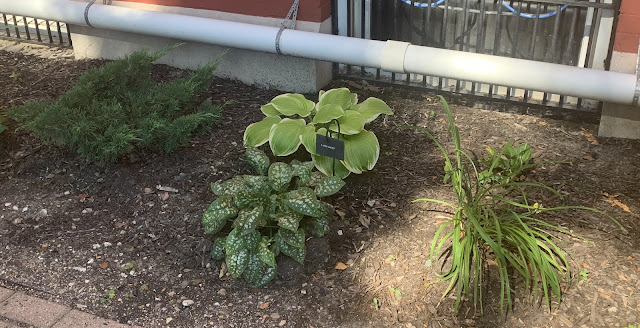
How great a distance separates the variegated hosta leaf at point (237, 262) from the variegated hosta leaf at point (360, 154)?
2.70 feet

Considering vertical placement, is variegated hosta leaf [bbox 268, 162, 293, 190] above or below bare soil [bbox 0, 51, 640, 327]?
above

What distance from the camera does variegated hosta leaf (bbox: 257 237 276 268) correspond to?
3125 mm

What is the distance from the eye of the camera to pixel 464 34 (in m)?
4.74

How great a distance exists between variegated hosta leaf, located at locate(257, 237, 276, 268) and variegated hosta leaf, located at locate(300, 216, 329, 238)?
0.25 m

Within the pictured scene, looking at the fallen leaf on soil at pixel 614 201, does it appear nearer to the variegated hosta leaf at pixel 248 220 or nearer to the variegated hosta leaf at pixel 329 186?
the variegated hosta leaf at pixel 329 186

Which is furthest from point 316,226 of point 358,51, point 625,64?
point 625,64

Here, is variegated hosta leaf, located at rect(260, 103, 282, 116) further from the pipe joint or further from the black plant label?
the pipe joint

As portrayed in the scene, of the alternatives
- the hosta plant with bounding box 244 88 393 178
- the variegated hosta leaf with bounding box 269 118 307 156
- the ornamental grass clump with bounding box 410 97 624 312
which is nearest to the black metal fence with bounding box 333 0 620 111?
the hosta plant with bounding box 244 88 393 178

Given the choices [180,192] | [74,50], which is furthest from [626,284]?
[74,50]

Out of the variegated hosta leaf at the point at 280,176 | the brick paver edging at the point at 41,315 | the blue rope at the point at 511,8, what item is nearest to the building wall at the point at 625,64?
the blue rope at the point at 511,8

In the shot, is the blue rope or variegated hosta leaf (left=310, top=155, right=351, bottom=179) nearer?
variegated hosta leaf (left=310, top=155, right=351, bottom=179)

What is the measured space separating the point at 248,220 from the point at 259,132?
89 cm

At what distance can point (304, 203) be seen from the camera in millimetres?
3234

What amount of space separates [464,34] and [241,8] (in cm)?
159
